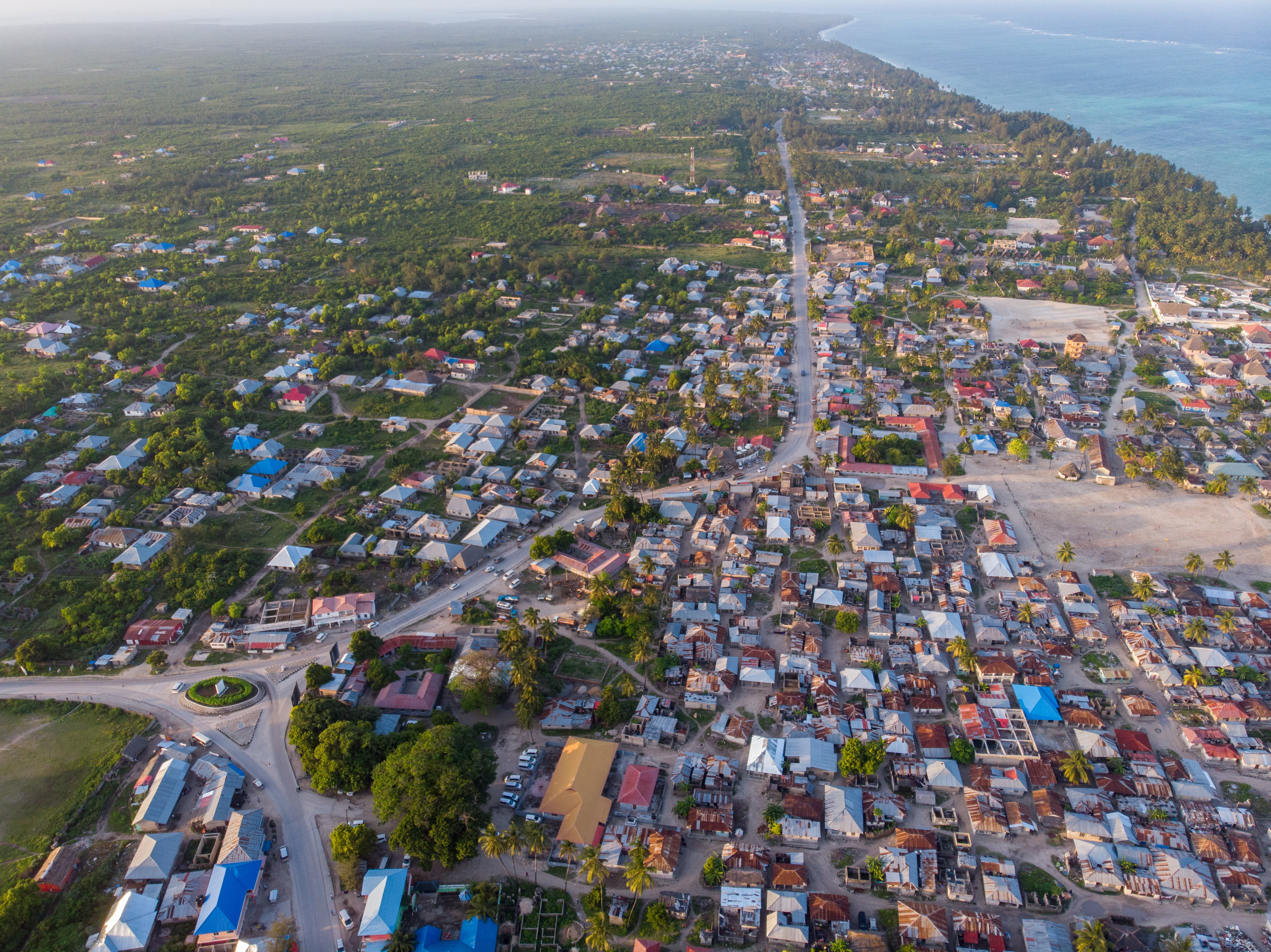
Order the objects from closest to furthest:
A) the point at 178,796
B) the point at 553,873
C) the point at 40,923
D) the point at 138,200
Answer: the point at 40,923, the point at 553,873, the point at 178,796, the point at 138,200

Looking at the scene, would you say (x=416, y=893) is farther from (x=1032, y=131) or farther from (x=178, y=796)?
(x=1032, y=131)

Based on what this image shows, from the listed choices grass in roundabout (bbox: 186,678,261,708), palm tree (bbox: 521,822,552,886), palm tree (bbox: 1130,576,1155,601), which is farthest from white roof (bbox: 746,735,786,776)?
grass in roundabout (bbox: 186,678,261,708)

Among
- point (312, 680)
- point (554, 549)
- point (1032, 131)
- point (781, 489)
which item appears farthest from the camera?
point (1032, 131)

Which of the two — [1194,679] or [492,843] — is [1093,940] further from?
[492,843]

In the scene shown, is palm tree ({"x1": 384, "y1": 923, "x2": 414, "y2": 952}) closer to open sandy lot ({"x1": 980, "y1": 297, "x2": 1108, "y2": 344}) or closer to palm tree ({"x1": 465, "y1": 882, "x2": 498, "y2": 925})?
palm tree ({"x1": 465, "y1": 882, "x2": 498, "y2": 925})

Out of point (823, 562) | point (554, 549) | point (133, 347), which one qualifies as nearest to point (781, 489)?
point (823, 562)

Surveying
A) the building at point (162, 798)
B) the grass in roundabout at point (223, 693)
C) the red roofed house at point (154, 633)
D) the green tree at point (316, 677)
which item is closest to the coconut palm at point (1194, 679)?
the green tree at point (316, 677)

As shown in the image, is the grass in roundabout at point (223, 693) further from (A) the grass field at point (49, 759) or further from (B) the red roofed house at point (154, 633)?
(B) the red roofed house at point (154, 633)
